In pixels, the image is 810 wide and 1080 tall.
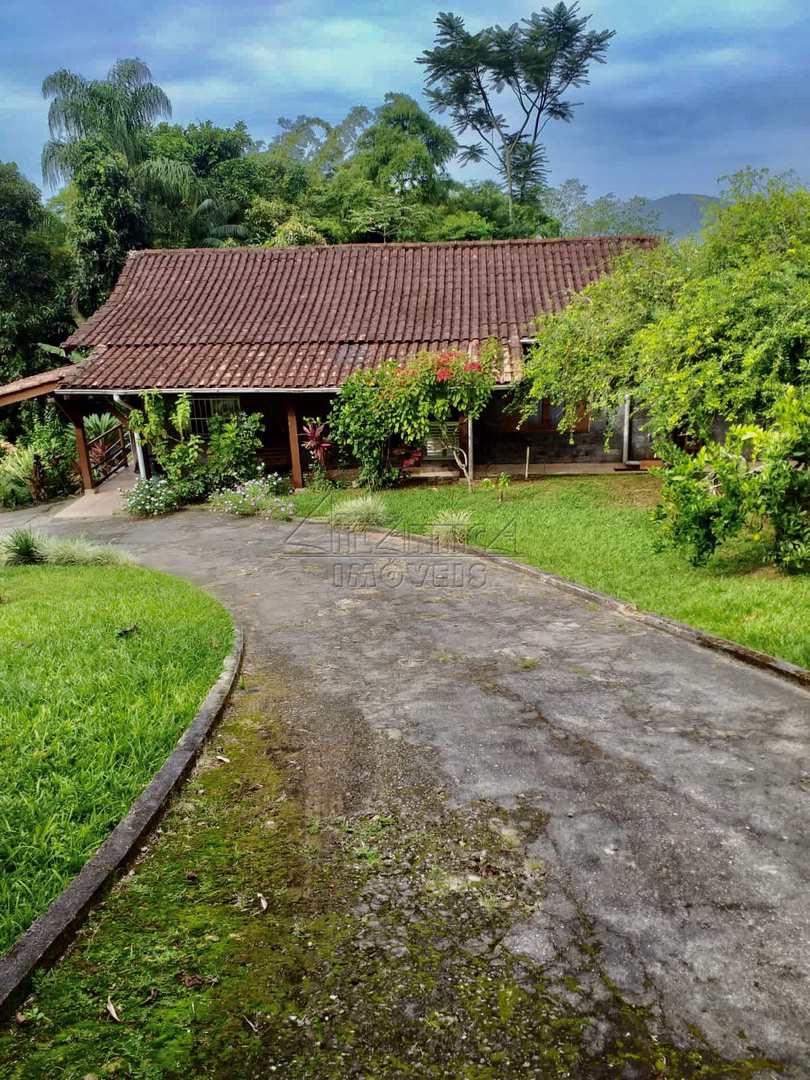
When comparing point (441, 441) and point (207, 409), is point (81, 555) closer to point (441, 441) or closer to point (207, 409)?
point (207, 409)

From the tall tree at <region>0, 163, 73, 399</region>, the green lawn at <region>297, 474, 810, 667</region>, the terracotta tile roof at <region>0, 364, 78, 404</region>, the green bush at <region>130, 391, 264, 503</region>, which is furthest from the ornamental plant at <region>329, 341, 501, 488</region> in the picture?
the tall tree at <region>0, 163, 73, 399</region>

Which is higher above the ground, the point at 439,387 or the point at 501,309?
the point at 501,309

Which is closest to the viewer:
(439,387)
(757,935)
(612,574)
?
(757,935)

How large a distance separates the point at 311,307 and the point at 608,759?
584 inches

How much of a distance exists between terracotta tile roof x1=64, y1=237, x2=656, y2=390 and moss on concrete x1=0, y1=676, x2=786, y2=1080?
11.7 meters

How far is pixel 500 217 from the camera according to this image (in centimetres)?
3184

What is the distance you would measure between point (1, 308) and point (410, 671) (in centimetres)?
2139

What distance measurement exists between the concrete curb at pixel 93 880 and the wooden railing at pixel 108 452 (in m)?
14.1

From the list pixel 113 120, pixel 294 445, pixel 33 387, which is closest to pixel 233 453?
pixel 294 445

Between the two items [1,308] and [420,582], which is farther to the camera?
[1,308]

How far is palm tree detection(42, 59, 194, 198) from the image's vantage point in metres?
23.7

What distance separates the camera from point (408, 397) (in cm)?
1366

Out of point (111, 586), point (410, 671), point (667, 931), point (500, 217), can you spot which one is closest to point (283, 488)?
point (111, 586)

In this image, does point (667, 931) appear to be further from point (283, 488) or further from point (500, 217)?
point (500, 217)
